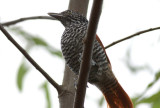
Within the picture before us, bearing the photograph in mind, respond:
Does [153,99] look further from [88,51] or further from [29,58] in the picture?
[29,58]

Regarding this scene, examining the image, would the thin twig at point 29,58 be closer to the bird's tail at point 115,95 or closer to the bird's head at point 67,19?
the bird's tail at point 115,95

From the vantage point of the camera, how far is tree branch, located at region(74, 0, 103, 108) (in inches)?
57.2

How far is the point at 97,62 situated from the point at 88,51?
1.05 metres

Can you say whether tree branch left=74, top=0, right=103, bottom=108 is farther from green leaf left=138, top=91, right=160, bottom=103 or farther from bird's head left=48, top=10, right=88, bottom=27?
bird's head left=48, top=10, right=88, bottom=27

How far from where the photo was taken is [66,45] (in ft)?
8.95

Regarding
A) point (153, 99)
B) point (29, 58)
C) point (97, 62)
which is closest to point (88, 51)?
point (29, 58)

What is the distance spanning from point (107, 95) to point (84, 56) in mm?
1229

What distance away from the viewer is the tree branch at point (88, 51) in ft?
4.76

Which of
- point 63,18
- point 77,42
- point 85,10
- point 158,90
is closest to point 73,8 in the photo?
point 85,10

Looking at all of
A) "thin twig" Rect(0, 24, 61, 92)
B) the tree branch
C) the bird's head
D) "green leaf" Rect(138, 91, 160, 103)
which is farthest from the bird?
the tree branch

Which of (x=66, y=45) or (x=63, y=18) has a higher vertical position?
(x=63, y=18)

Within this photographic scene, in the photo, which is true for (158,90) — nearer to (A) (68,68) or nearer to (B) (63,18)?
(A) (68,68)

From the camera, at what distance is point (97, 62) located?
266 centimetres

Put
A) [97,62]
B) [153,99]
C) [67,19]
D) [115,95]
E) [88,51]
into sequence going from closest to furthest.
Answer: [88,51]
[153,99]
[97,62]
[115,95]
[67,19]
